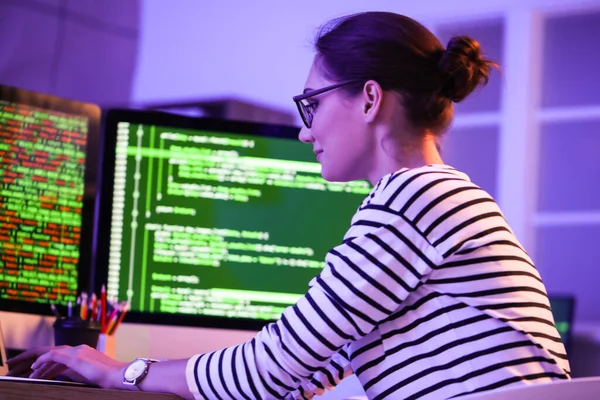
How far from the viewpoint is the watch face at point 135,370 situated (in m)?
1.12

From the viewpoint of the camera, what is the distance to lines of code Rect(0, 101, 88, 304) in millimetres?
1635

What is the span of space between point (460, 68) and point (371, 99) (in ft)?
0.41

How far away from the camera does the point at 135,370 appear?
3.70 ft

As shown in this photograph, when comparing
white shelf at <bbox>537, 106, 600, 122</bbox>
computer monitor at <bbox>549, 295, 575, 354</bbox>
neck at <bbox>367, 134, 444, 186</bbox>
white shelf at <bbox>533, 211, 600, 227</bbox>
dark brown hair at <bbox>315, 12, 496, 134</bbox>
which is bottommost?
computer monitor at <bbox>549, 295, 575, 354</bbox>

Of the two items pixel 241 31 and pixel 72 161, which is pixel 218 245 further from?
pixel 241 31

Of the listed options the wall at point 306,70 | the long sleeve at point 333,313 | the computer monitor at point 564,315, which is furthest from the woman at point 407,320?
the wall at point 306,70

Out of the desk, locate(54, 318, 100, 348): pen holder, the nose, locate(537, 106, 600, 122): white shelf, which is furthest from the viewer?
locate(537, 106, 600, 122): white shelf

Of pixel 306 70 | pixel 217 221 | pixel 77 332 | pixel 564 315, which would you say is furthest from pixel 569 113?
pixel 77 332

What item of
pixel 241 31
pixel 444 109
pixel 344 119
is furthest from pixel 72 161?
pixel 241 31

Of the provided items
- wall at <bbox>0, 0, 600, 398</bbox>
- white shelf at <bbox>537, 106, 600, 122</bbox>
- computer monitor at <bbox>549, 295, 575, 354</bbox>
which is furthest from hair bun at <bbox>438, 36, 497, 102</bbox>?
white shelf at <bbox>537, 106, 600, 122</bbox>

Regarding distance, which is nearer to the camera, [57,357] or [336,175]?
[57,357]

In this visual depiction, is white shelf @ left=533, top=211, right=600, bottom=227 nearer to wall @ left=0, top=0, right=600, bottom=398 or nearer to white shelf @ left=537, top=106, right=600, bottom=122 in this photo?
wall @ left=0, top=0, right=600, bottom=398

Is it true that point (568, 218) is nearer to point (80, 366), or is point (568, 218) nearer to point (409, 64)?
point (409, 64)

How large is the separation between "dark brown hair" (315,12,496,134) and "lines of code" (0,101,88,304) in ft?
2.20
